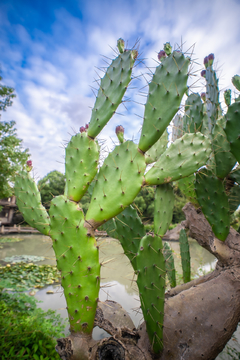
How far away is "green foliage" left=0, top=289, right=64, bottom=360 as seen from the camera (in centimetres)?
168

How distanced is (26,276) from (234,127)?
4.61 m

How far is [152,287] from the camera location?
99 cm

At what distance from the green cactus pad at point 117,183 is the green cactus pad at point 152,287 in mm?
244

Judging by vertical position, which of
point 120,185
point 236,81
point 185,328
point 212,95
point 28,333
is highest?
point 236,81

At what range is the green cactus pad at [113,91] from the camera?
3.70 ft

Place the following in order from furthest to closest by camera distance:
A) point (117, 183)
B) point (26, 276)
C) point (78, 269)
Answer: point (26, 276)
point (117, 183)
point (78, 269)

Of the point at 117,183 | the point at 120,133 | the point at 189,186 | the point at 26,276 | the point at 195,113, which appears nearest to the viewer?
the point at 117,183

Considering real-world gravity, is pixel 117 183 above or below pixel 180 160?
below

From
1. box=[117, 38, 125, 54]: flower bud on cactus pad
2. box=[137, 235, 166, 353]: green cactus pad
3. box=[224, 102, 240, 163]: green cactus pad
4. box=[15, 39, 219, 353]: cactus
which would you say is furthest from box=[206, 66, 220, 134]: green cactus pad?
box=[137, 235, 166, 353]: green cactus pad

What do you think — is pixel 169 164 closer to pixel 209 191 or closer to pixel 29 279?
pixel 209 191

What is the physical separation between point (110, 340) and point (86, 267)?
37cm

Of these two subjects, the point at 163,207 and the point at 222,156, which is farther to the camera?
the point at 222,156

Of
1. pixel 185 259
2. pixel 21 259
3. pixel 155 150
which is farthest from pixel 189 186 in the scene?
pixel 21 259

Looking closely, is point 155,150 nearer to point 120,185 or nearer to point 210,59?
point 120,185
